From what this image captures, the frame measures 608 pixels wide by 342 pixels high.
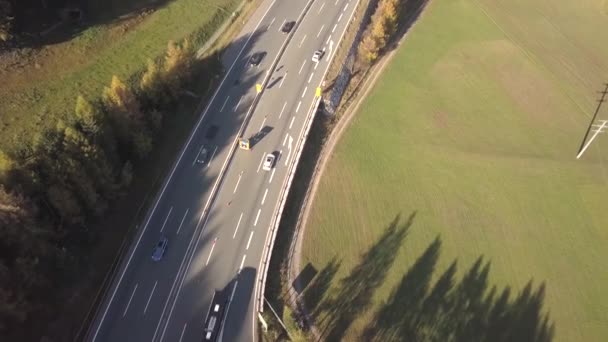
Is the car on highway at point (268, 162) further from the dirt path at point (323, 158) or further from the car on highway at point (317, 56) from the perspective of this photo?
the car on highway at point (317, 56)

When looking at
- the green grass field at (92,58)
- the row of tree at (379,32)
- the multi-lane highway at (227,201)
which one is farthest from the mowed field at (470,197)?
the green grass field at (92,58)

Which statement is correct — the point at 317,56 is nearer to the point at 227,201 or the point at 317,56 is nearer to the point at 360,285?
the point at 227,201

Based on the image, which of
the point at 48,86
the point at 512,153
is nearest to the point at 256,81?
the point at 48,86

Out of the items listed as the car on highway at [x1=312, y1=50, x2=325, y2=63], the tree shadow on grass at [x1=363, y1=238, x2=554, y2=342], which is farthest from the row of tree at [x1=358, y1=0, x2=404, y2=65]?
the tree shadow on grass at [x1=363, y1=238, x2=554, y2=342]

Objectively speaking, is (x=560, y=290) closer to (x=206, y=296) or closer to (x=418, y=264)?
(x=418, y=264)

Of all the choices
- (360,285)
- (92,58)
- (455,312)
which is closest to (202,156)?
(92,58)

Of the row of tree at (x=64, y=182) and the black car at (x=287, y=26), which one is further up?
the black car at (x=287, y=26)
